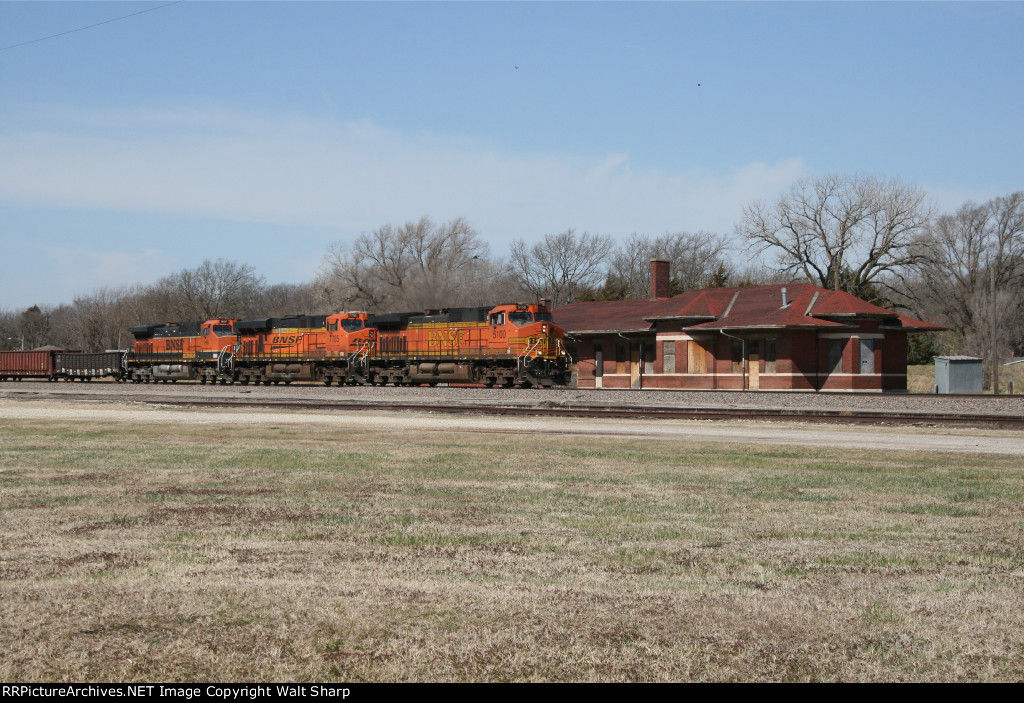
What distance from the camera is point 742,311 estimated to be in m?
41.5

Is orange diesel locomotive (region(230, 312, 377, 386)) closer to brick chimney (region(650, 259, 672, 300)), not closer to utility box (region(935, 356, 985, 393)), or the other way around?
brick chimney (region(650, 259, 672, 300))

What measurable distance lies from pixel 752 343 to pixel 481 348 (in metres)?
11.8

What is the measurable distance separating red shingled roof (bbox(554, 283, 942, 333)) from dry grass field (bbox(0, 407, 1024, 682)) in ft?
90.7

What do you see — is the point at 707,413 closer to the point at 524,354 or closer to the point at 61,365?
the point at 524,354

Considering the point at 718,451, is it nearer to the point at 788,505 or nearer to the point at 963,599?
the point at 788,505

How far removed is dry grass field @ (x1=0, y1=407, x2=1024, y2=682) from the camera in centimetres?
462

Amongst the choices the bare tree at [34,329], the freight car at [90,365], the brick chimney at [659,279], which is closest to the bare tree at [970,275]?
A: the brick chimney at [659,279]

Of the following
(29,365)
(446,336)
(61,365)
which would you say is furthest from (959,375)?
(29,365)

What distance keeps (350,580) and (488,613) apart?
47.6 inches

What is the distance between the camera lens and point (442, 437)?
17531 millimetres

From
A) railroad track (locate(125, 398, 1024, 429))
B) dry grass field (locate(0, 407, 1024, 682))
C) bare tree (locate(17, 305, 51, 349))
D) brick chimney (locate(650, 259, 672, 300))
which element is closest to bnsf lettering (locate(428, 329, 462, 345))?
railroad track (locate(125, 398, 1024, 429))

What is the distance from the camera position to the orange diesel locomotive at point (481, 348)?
37875mm

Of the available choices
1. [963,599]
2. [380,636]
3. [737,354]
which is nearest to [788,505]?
[963,599]

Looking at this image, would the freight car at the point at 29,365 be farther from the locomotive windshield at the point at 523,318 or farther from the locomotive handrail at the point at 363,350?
the locomotive windshield at the point at 523,318
